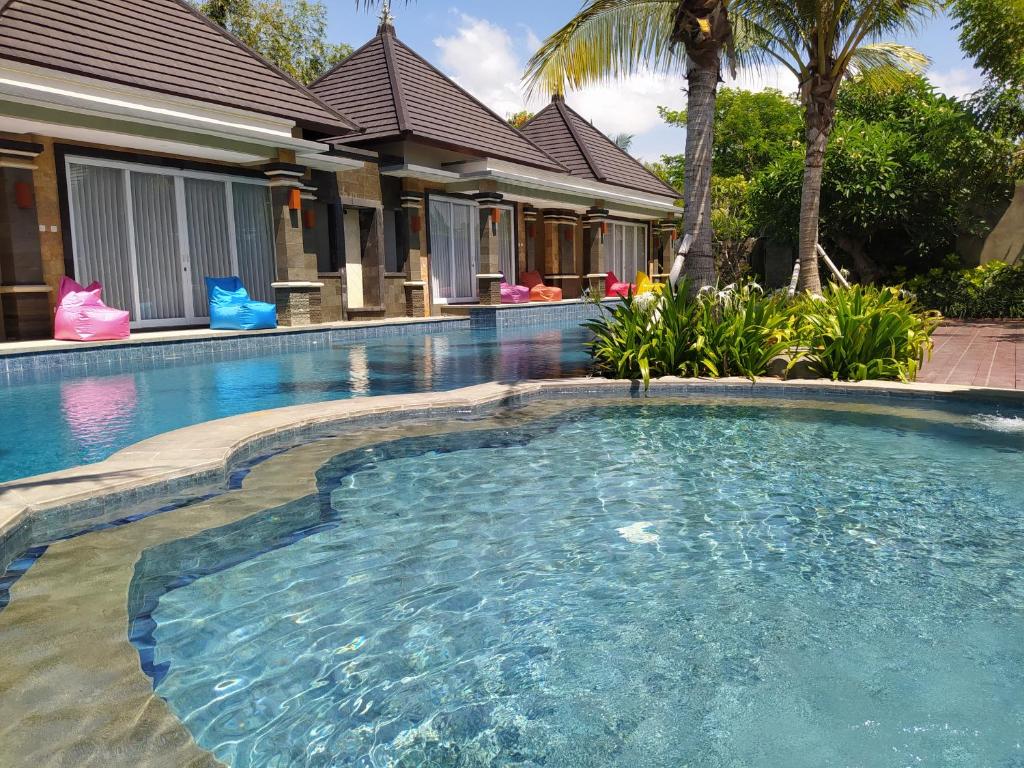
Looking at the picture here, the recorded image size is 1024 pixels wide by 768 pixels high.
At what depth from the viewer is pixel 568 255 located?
24.9 m

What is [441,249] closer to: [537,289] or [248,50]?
[537,289]

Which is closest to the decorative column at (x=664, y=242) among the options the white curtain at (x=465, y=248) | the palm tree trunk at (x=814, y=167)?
the white curtain at (x=465, y=248)

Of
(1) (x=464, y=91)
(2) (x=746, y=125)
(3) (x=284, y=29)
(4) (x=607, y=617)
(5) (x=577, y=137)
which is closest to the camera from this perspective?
(4) (x=607, y=617)

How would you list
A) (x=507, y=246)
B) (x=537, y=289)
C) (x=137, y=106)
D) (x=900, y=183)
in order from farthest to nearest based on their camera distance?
(x=507, y=246) < (x=537, y=289) < (x=900, y=183) < (x=137, y=106)

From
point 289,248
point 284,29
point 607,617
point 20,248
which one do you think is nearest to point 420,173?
point 289,248

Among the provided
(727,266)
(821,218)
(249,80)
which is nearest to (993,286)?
(821,218)

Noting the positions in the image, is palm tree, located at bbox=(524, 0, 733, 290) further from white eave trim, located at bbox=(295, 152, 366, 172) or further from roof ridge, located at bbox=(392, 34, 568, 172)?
roof ridge, located at bbox=(392, 34, 568, 172)

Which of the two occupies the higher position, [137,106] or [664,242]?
[137,106]

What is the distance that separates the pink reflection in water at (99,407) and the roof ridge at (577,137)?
17.8m

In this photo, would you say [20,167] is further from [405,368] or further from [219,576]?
[219,576]

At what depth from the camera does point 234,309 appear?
14.3 meters

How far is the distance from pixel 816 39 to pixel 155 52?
11.2m

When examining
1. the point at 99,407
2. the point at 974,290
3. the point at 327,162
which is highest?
Answer: the point at 327,162

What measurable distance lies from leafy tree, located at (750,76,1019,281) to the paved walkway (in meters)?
3.50
